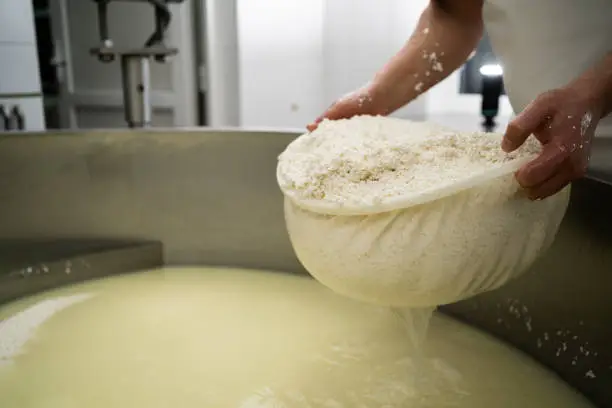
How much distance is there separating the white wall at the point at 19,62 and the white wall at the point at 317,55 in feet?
2.29

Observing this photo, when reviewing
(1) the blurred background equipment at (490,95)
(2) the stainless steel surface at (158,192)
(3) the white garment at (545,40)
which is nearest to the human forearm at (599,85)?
(3) the white garment at (545,40)

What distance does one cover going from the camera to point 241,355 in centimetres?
80

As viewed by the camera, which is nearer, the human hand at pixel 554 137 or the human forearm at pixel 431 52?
the human hand at pixel 554 137

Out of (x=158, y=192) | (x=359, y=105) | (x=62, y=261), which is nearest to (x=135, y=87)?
(x=158, y=192)

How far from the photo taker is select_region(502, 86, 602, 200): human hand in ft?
1.51

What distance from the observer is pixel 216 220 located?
1.12 m

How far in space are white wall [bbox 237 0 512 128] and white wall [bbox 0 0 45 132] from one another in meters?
0.70

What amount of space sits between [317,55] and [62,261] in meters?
1.46

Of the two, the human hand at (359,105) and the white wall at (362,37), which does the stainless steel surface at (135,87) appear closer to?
the human hand at (359,105)

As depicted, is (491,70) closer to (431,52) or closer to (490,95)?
(490,95)

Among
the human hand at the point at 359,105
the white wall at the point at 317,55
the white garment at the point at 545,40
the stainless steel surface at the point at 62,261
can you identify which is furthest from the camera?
the white wall at the point at 317,55

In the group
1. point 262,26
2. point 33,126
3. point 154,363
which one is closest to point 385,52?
point 262,26

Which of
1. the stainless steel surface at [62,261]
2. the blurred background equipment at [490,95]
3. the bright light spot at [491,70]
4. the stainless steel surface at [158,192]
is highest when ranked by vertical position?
the bright light spot at [491,70]

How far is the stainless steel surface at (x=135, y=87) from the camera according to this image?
132 centimetres
